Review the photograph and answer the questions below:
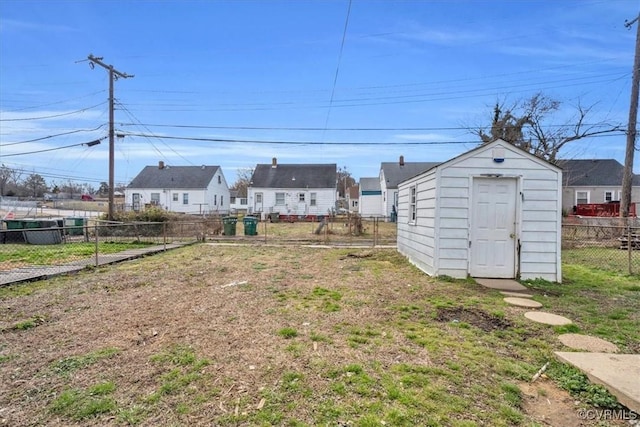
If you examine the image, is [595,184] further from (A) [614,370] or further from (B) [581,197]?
(A) [614,370]

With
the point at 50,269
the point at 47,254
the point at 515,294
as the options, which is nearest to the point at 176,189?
the point at 47,254

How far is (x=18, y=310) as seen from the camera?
17.0 ft

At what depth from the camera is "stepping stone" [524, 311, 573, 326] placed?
469cm

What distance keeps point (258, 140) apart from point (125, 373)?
690 inches

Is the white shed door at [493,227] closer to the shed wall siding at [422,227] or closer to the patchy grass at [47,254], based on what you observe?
the shed wall siding at [422,227]

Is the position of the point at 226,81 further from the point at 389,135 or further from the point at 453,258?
the point at 453,258

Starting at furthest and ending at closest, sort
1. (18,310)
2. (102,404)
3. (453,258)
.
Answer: (453,258)
(18,310)
(102,404)

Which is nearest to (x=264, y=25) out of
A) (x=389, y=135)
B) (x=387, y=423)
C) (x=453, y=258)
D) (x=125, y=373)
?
(x=389, y=135)

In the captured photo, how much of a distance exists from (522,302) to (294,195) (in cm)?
2915

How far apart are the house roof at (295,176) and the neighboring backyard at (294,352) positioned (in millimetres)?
27307

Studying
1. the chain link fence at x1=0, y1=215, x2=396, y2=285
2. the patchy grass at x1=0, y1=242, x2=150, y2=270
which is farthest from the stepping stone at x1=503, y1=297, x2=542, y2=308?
the patchy grass at x1=0, y1=242, x2=150, y2=270

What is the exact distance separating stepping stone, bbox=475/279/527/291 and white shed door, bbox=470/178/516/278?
211 millimetres

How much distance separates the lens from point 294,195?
34062mm

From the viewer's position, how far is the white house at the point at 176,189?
118ft
